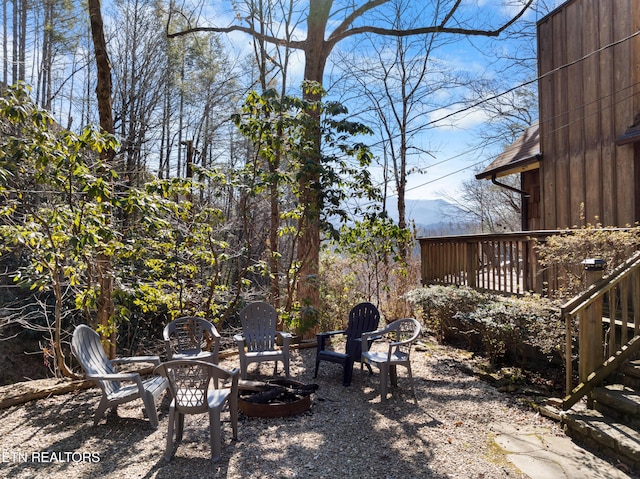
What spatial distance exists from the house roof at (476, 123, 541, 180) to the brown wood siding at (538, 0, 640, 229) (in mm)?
308

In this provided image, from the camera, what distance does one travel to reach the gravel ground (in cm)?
289

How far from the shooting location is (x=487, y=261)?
20.0 feet

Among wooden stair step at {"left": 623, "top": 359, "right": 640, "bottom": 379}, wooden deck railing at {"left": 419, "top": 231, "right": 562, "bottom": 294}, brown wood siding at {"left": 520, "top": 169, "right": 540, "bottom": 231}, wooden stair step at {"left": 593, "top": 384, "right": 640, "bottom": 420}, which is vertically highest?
brown wood siding at {"left": 520, "top": 169, "right": 540, "bottom": 231}

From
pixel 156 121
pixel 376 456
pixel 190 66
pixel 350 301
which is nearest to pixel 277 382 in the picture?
pixel 376 456

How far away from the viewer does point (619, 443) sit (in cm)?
300

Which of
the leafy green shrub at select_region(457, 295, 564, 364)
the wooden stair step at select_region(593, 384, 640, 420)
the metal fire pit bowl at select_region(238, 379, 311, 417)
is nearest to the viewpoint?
the wooden stair step at select_region(593, 384, 640, 420)

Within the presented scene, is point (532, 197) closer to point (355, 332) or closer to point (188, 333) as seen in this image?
point (355, 332)

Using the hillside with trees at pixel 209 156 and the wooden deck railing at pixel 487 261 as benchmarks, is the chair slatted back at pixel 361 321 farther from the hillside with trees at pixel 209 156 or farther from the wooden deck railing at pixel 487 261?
the wooden deck railing at pixel 487 261

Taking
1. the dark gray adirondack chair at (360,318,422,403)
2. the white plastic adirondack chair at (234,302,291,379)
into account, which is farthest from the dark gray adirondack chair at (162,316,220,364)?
the dark gray adirondack chair at (360,318,422,403)

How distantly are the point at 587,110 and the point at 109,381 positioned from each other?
23.1 feet

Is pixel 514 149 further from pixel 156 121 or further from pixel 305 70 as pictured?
pixel 156 121

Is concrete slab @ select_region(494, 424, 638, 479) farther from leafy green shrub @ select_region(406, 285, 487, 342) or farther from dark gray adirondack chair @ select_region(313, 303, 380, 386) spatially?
leafy green shrub @ select_region(406, 285, 487, 342)

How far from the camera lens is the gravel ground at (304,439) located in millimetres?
2891

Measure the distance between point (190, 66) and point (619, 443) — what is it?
43.4 ft
